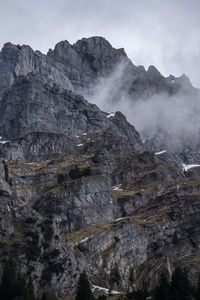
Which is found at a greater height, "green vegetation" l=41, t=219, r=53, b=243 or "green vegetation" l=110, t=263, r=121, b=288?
"green vegetation" l=41, t=219, r=53, b=243

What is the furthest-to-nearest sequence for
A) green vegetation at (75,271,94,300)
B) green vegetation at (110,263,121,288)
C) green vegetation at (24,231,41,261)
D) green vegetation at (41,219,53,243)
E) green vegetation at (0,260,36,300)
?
green vegetation at (110,263,121,288) → green vegetation at (41,219,53,243) → green vegetation at (24,231,41,261) → green vegetation at (75,271,94,300) → green vegetation at (0,260,36,300)

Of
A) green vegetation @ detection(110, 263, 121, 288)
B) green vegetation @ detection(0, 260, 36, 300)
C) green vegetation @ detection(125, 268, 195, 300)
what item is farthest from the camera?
green vegetation @ detection(110, 263, 121, 288)

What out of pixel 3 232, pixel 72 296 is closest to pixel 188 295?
pixel 72 296

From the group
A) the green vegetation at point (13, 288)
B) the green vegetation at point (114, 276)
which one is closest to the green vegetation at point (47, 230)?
the green vegetation at point (114, 276)

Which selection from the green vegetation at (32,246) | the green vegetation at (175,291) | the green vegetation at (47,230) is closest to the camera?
the green vegetation at (175,291)

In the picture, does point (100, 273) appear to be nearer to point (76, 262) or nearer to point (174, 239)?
point (76, 262)

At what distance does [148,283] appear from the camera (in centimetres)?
16212

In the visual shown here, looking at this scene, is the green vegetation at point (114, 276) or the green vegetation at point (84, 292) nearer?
the green vegetation at point (84, 292)

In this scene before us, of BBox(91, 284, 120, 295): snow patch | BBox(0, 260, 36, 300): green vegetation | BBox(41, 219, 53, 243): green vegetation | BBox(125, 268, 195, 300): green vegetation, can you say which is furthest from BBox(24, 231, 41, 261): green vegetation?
BBox(125, 268, 195, 300): green vegetation

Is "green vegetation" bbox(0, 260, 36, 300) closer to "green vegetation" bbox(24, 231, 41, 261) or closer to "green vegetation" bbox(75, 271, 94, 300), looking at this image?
"green vegetation" bbox(75, 271, 94, 300)

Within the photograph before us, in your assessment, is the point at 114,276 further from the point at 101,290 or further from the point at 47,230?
the point at 47,230

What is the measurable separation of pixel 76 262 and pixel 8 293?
37477 millimetres

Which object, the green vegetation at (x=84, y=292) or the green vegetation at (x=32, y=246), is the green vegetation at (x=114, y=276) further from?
the green vegetation at (x=84, y=292)

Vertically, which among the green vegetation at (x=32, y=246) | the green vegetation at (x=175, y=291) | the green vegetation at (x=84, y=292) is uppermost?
the green vegetation at (x=32, y=246)
